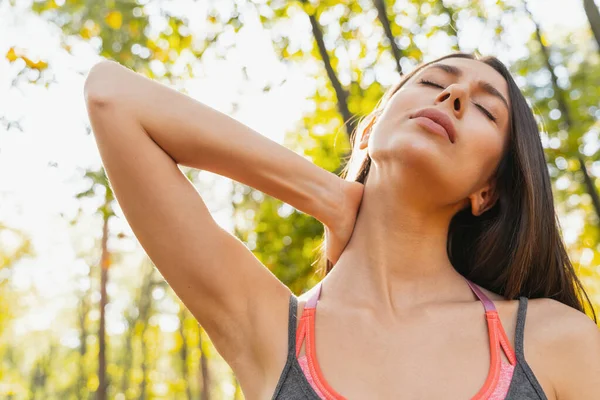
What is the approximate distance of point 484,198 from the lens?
2.46 meters

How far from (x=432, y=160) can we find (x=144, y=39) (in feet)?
16.6

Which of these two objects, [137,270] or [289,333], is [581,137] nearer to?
[289,333]

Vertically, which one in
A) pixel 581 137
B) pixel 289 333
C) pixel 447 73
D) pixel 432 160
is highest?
pixel 447 73

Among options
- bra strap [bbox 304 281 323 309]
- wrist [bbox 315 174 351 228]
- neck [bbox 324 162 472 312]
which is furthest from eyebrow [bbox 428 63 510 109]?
bra strap [bbox 304 281 323 309]

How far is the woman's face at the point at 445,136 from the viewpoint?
211 centimetres

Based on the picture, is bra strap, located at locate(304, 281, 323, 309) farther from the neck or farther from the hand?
the hand

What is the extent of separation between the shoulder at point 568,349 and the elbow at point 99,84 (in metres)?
1.44

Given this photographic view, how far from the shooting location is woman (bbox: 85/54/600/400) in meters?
1.87

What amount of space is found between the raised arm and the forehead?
0.68m

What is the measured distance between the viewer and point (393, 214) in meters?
2.21

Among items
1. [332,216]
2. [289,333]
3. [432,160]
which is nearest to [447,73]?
[432,160]

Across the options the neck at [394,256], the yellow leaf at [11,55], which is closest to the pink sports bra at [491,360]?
the neck at [394,256]

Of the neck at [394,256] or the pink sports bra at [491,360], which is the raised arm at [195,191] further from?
the neck at [394,256]

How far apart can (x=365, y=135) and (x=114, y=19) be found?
15.2 ft
